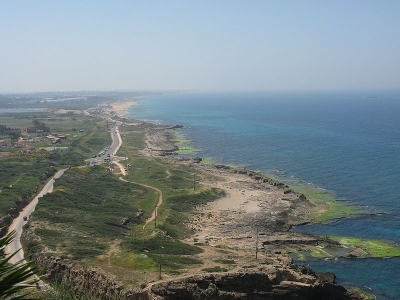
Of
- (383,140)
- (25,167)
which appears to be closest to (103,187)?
(25,167)

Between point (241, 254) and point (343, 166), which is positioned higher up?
point (343, 166)

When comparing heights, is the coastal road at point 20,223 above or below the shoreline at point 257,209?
above

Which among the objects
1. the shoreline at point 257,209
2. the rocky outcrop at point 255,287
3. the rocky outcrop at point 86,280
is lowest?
the shoreline at point 257,209

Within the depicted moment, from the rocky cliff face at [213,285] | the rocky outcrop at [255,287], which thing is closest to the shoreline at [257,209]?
the rocky outcrop at [255,287]

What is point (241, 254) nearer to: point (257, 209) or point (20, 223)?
point (257, 209)

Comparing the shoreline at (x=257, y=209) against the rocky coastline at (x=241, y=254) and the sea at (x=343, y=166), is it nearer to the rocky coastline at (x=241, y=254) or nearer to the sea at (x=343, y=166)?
the rocky coastline at (x=241, y=254)

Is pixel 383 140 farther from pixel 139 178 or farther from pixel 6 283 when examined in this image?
pixel 6 283

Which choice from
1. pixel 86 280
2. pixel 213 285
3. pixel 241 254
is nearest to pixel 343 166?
pixel 241 254

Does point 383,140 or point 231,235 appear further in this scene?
point 383,140
